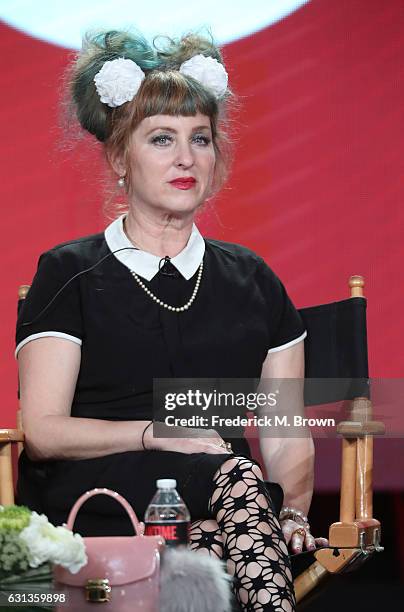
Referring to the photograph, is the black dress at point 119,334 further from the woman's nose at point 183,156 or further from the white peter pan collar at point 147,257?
the woman's nose at point 183,156

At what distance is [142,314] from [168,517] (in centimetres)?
74

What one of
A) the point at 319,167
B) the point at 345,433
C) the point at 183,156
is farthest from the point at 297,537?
the point at 319,167

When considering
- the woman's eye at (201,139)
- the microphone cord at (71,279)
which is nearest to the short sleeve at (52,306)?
the microphone cord at (71,279)

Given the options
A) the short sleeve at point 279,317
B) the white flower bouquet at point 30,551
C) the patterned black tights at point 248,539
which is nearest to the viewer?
the white flower bouquet at point 30,551

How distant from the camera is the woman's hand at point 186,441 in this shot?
232 centimetres

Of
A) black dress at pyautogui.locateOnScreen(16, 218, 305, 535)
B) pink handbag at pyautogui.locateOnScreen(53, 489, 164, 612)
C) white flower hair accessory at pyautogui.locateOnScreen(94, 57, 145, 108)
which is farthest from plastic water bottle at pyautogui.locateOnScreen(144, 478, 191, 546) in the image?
white flower hair accessory at pyautogui.locateOnScreen(94, 57, 145, 108)

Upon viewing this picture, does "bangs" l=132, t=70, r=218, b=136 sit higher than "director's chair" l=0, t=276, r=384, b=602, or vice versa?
"bangs" l=132, t=70, r=218, b=136

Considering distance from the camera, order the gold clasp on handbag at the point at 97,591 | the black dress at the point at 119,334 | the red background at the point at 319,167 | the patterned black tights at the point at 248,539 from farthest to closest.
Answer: the red background at the point at 319,167 < the black dress at the point at 119,334 < the patterned black tights at the point at 248,539 < the gold clasp on handbag at the point at 97,591

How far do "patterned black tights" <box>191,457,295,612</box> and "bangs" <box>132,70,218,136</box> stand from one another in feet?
2.81

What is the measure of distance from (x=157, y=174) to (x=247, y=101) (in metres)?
1.06

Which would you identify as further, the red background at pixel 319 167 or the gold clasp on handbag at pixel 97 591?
the red background at pixel 319 167

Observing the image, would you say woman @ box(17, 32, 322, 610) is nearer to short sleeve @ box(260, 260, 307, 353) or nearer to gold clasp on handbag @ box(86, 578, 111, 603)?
short sleeve @ box(260, 260, 307, 353)

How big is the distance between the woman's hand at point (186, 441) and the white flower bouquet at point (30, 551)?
0.66 m

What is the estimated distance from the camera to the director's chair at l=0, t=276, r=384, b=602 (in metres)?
2.46
